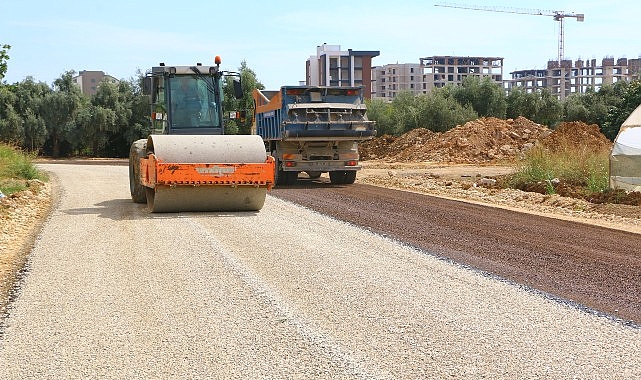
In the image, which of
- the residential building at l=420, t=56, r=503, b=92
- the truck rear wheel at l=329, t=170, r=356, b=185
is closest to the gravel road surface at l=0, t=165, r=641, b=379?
the truck rear wheel at l=329, t=170, r=356, b=185

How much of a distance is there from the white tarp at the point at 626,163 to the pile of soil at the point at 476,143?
1725 cm

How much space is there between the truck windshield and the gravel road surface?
19.0 feet

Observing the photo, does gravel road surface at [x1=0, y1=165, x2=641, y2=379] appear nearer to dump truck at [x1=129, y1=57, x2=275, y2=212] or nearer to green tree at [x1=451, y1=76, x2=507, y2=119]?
dump truck at [x1=129, y1=57, x2=275, y2=212]

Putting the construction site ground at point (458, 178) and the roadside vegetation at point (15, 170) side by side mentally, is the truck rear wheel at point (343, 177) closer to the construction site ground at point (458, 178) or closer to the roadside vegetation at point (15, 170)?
the construction site ground at point (458, 178)

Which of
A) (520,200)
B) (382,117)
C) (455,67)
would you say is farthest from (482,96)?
(455,67)

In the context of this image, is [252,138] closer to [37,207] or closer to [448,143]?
[37,207]

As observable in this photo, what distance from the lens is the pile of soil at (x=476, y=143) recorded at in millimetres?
36312

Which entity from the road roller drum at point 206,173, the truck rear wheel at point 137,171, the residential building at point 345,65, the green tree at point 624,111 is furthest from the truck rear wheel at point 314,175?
the residential building at point 345,65

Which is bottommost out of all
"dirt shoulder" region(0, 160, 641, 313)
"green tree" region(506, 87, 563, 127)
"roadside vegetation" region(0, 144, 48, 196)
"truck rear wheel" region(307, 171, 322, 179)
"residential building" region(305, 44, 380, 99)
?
"dirt shoulder" region(0, 160, 641, 313)

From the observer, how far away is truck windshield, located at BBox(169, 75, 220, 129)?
52.2 ft

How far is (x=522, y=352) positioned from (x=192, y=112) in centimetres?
1164

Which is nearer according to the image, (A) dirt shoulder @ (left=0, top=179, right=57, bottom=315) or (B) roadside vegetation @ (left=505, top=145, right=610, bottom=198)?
(A) dirt shoulder @ (left=0, top=179, right=57, bottom=315)

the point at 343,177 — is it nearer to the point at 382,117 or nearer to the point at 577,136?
the point at 577,136

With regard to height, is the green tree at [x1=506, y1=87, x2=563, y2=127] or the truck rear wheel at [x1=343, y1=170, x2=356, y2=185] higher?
the green tree at [x1=506, y1=87, x2=563, y2=127]
